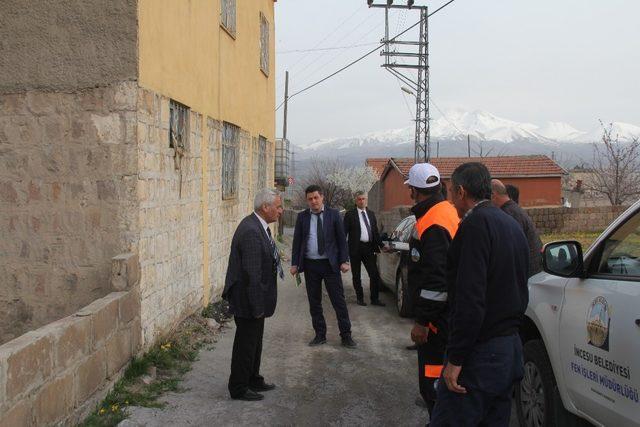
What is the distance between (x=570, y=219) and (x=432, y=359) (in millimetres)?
18498

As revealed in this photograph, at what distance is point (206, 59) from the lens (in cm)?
900

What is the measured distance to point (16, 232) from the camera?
21.1 feet

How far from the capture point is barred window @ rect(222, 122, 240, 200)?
10.5 metres

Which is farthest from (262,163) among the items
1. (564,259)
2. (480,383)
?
(480,383)

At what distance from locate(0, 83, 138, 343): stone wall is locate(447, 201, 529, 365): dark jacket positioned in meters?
3.87

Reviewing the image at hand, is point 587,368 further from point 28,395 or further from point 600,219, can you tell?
point 600,219

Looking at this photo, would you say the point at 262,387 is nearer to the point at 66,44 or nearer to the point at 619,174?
the point at 66,44

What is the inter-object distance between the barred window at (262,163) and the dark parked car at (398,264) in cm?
414

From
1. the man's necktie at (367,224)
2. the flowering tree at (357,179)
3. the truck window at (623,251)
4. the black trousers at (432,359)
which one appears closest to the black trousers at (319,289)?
the man's necktie at (367,224)

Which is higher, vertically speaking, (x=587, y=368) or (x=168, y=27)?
(x=168, y=27)

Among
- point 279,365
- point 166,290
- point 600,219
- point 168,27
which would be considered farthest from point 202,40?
point 600,219

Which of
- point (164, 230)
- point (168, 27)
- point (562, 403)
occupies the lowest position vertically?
point (562, 403)

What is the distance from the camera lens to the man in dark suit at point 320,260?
7.69 m

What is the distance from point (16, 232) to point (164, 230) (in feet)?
4.81
